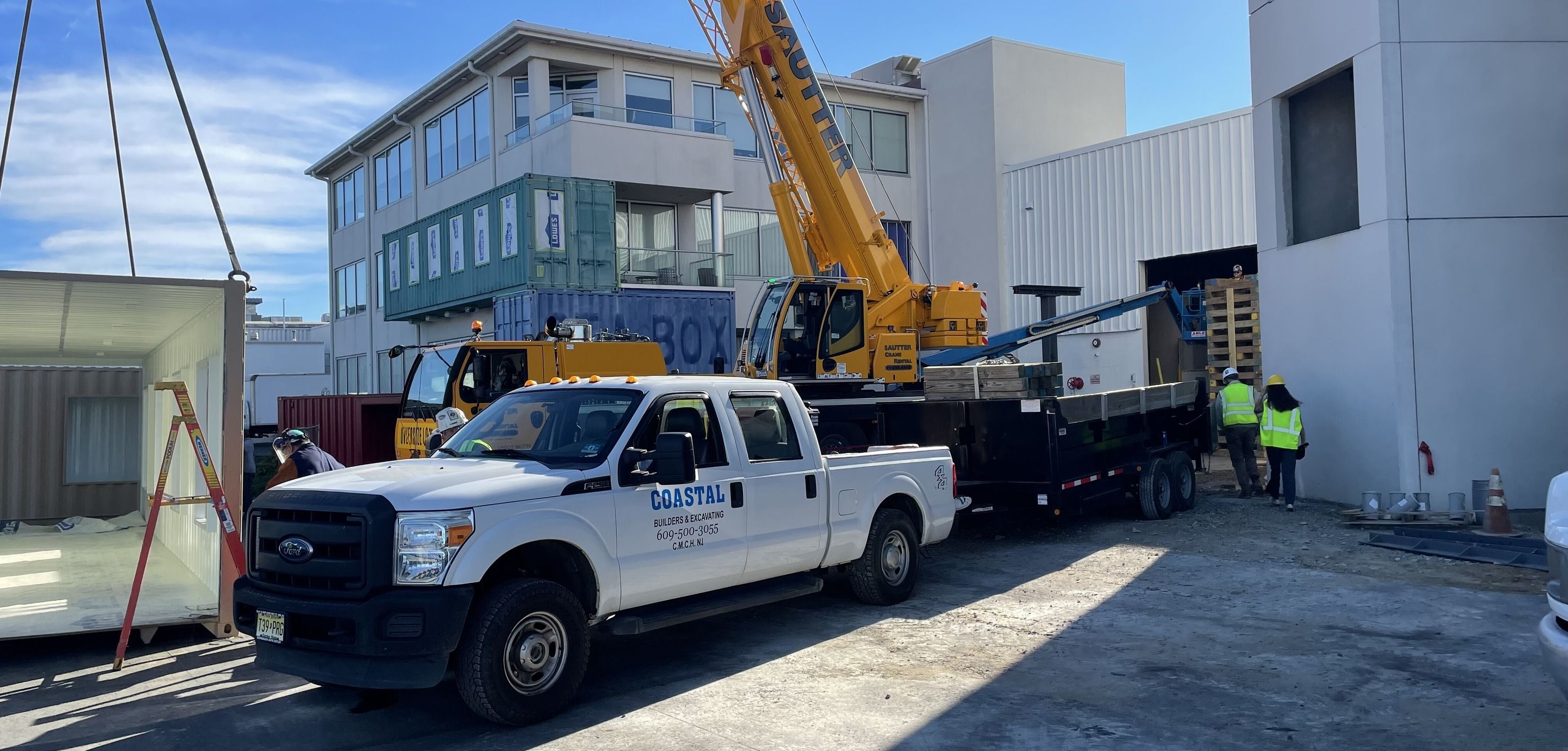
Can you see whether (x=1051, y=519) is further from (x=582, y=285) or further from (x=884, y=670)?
(x=582, y=285)

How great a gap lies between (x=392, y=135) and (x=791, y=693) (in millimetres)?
31561

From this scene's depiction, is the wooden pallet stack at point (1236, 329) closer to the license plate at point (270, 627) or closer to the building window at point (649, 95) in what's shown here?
the building window at point (649, 95)

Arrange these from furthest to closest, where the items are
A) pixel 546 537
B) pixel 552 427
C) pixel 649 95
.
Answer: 1. pixel 649 95
2. pixel 552 427
3. pixel 546 537

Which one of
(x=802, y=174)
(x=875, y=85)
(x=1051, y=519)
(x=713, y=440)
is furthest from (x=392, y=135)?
(x=713, y=440)

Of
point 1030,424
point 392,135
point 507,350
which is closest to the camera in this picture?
point 1030,424

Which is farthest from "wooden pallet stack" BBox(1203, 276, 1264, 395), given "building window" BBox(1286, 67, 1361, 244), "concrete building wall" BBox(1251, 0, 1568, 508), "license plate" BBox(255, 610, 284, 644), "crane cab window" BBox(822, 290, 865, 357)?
"license plate" BBox(255, 610, 284, 644)

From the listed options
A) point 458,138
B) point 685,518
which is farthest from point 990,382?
point 458,138

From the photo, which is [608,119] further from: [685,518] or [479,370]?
[685,518]

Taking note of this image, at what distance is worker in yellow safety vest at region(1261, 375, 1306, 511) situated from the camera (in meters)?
13.5

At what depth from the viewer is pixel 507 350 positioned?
1293cm

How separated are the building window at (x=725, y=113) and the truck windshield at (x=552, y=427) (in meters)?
21.6

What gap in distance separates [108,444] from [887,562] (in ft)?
34.3

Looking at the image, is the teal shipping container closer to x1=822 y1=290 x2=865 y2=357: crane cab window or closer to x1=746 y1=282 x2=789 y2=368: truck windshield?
x1=746 y1=282 x2=789 y2=368: truck windshield

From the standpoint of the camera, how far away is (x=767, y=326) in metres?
14.0
